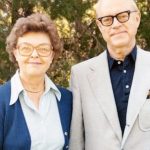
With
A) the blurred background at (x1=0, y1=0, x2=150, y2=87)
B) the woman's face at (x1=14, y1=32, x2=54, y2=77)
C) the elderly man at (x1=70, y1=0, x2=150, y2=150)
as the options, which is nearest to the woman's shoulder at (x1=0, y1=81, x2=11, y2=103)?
the woman's face at (x1=14, y1=32, x2=54, y2=77)

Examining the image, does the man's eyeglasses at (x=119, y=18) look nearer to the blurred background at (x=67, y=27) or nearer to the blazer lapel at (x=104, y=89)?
the blazer lapel at (x=104, y=89)

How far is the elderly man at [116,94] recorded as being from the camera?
11.0 ft

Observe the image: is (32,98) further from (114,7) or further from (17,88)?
(114,7)

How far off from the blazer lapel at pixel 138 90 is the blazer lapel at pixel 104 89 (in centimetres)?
10

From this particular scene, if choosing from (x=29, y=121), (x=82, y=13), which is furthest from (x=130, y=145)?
(x=82, y=13)

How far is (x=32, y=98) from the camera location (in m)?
3.31

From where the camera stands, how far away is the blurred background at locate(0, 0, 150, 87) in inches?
222

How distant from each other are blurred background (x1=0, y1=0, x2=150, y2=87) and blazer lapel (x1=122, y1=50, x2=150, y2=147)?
209 cm

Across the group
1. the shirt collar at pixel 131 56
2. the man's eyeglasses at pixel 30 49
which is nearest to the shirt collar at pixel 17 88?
the man's eyeglasses at pixel 30 49

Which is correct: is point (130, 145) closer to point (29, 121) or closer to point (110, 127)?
point (110, 127)

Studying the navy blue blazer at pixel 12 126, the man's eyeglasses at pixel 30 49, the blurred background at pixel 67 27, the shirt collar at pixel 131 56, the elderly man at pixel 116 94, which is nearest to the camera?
the navy blue blazer at pixel 12 126

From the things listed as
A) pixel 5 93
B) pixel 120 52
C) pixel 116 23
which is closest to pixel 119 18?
pixel 116 23

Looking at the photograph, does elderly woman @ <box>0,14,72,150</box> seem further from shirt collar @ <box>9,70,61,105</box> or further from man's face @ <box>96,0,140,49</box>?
man's face @ <box>96,0,140,49</box>

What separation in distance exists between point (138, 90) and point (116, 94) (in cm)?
15
